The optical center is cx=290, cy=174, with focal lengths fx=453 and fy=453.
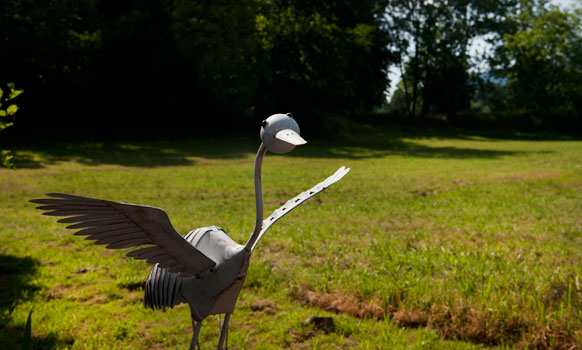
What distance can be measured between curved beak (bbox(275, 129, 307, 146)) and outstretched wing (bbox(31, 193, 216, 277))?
21.7 inches

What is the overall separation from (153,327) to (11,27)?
18791mm

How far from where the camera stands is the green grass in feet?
12.3

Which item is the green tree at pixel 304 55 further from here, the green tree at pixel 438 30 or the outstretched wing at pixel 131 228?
the outstretched wing at pixel 131 228

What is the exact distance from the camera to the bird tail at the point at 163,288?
2227 millimetres

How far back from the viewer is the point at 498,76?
42.0m

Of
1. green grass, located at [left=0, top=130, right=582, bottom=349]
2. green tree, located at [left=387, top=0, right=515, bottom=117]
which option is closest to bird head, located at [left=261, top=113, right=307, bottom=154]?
green grass, located at [left=0, top=130, right=582, bottom=349]

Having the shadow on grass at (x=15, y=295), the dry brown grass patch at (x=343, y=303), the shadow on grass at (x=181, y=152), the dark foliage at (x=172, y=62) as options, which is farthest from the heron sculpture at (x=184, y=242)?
the dark foliage at (x=172, y=62)

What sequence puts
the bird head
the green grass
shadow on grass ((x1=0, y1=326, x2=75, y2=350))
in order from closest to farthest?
1. the bird head
2. shadow on grass ((x1=0, y1=326, x2=75, y2=350))
3. the green grass

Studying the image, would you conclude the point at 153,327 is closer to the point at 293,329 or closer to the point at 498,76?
the point at 293,329

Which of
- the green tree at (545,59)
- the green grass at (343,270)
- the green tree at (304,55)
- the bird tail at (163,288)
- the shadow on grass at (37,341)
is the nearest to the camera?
the bird tail at (163,288)

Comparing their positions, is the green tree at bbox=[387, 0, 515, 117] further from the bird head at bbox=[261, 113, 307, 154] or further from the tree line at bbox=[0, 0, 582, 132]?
the bird head at bbox=[261, 113, 307, 154]

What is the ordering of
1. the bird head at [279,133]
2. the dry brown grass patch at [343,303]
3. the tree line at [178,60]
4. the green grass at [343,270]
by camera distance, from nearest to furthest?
the bird head at [279,133]
the green grass at [343,270]
the dry brown grass patch at [343,303]
the tree line at [178,60]

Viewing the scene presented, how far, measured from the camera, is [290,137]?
1762mm

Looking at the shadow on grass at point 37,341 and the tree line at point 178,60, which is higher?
the tree line at point 178,60
